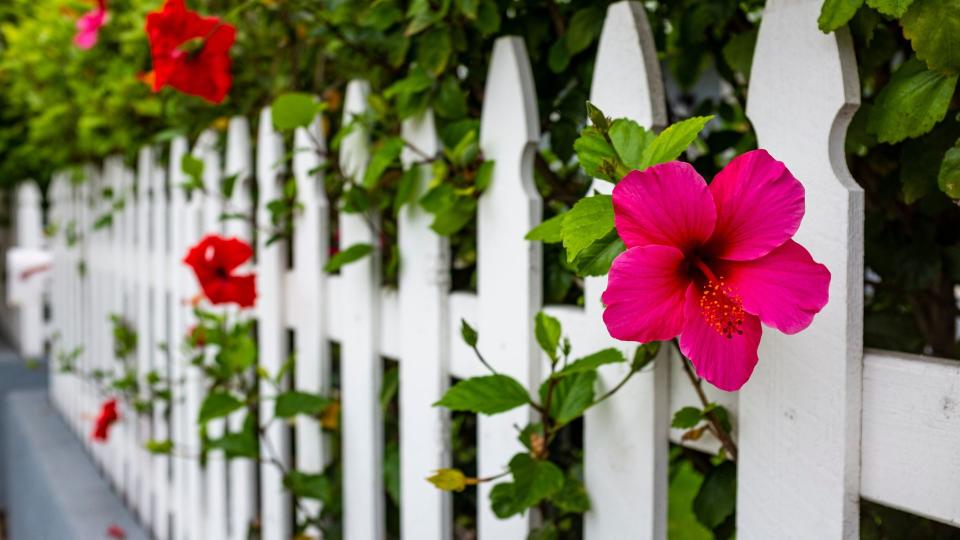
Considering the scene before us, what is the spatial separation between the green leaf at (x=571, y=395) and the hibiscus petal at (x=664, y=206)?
0.37m

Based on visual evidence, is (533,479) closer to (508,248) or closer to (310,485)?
(508,248)

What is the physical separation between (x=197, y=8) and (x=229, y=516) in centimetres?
118

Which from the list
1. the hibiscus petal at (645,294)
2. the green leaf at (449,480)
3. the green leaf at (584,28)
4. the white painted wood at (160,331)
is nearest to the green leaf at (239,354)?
the white painted wood at (160,331)

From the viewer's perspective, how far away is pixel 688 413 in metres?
0.85

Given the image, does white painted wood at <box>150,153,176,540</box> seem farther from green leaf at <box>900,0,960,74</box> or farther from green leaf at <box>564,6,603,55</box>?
green leaf at <box>900,0,960,74</box>

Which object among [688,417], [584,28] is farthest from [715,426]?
[584,28]

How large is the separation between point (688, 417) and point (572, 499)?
0.73 ft

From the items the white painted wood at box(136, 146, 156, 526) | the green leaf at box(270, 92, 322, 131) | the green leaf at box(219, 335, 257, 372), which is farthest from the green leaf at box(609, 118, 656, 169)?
the white painted wood at box(136, 146, 156, 526)

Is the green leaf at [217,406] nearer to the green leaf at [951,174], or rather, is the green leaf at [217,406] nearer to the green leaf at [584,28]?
the green leaf at [584,28]

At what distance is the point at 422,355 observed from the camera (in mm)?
1303

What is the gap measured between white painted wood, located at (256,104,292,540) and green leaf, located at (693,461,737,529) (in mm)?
997

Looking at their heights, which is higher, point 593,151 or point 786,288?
point 593,151

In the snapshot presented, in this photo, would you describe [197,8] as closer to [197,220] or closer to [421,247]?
[197,220]

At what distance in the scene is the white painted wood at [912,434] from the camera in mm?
695
